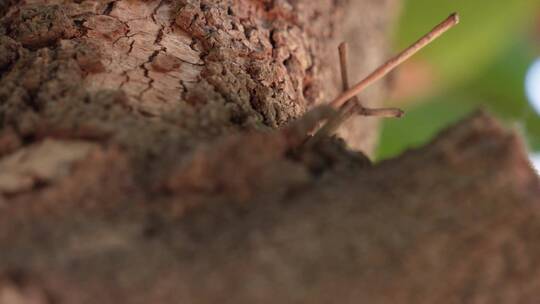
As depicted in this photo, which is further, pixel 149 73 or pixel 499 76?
pixel 499 76

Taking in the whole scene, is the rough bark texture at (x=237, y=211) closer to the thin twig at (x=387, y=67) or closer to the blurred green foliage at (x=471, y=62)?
the thin twig at (x=387, y=67)

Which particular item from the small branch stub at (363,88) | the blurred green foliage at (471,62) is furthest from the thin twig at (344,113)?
the blurred green foliage at (471,62)

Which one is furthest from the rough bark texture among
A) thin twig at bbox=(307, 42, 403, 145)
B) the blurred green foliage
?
the blurred green foliage

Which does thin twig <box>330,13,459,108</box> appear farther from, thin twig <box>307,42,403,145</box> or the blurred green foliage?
the blurred green foliage

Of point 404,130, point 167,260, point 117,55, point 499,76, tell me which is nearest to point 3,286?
point 167,260

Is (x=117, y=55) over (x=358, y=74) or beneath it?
beneath

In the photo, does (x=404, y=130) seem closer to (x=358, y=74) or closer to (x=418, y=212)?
(x=358, y=74)
